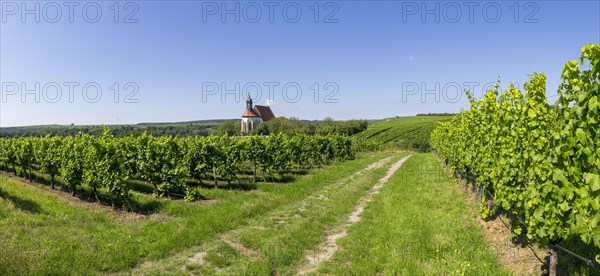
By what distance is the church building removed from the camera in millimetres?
121181

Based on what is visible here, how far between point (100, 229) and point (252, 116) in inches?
4572

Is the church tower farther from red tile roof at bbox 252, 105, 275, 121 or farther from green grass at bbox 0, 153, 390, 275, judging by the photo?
green grass at bbox 0, 153, 390, 275

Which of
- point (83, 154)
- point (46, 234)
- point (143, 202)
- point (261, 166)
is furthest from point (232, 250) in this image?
point (261, 166)

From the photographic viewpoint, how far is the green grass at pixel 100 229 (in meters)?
7.39

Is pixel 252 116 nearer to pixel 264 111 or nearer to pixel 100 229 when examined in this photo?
pixel 264 111

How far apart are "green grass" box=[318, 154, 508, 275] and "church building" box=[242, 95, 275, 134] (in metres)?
106

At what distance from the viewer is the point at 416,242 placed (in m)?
8.41

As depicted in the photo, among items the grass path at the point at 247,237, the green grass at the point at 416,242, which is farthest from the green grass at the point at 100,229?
the green grass at the point at 416,242

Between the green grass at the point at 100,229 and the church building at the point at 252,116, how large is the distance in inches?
4051

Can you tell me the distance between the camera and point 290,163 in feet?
79.3

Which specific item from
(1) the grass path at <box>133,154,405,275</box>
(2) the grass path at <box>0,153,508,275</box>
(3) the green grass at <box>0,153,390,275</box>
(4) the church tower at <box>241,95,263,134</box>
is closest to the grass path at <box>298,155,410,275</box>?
(2) the grass path at <box>0,153,508,275</box>

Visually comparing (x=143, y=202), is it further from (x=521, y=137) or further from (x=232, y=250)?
(x=521, y=137)

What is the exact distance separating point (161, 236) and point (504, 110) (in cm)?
986

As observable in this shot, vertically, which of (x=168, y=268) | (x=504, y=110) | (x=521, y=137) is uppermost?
(x=504, y=110)
